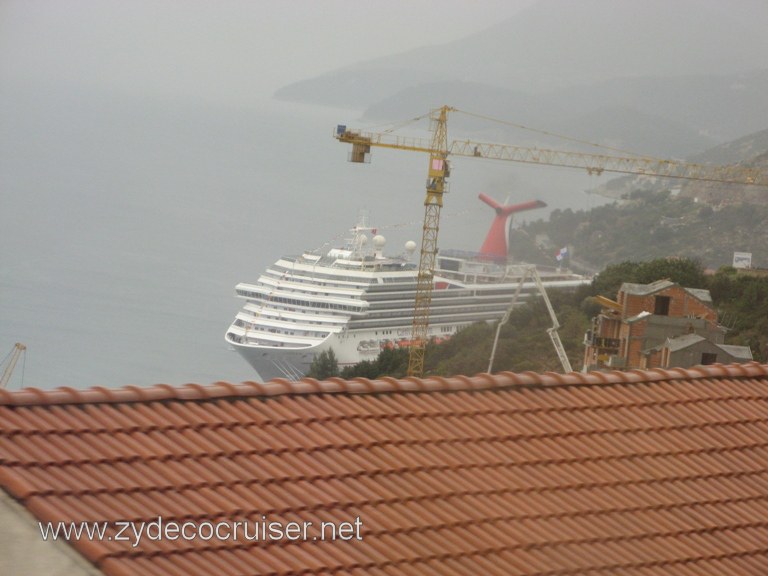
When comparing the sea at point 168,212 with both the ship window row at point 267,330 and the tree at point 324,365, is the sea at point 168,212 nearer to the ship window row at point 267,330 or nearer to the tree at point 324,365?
the ship window row at point 267,330

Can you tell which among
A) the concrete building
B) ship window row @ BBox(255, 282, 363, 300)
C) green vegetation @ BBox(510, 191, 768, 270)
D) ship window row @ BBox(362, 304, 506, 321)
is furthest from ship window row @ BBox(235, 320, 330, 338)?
the concrete building

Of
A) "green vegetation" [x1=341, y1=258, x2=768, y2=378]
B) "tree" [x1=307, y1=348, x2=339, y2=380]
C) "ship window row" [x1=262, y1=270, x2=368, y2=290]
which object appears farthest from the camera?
"ship window row" [x1=262, y1=270, x2=368, y2=290]

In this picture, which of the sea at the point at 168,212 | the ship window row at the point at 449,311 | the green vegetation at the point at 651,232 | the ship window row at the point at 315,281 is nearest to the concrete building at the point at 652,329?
the sea at the point at 168,212

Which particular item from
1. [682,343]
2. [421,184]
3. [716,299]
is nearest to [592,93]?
[421,184]

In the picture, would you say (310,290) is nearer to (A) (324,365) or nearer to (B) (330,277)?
(B) (330,277)

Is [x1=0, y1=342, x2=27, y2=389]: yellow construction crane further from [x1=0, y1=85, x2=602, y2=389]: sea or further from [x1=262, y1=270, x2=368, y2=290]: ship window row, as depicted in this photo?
[x1=262, y1=270, x2=368, y2=290]: ship window row

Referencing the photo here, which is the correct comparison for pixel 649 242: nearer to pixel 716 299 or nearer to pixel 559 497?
pixel 716 299

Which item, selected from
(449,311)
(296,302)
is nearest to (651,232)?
(449,311)
